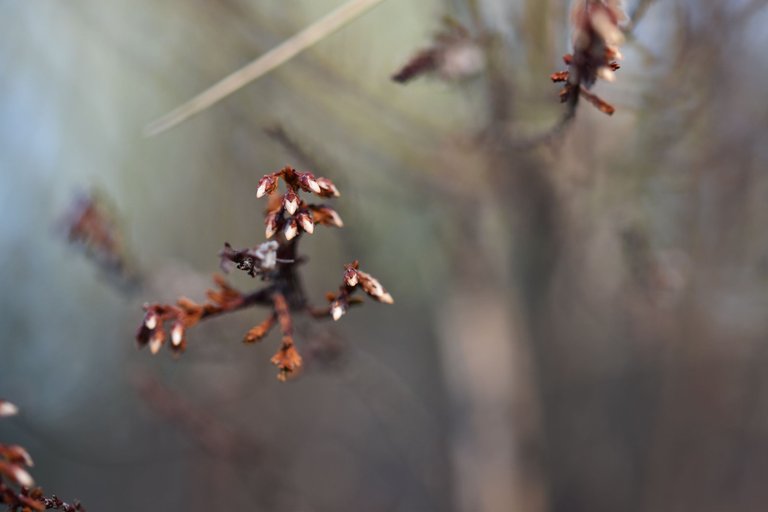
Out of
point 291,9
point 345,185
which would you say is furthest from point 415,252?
point 345,185

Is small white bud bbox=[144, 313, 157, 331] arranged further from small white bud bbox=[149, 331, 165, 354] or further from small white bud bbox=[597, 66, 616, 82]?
small white bud bbox=[597, 66, 616, 82]

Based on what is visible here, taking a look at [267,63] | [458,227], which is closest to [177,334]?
[267,63]

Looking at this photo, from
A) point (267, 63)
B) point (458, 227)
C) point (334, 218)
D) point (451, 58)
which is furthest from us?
point (458, 227)

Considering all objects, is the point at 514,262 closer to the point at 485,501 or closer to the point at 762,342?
the point at 485,501

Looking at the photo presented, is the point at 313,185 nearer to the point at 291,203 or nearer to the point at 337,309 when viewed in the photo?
the point at 291,203

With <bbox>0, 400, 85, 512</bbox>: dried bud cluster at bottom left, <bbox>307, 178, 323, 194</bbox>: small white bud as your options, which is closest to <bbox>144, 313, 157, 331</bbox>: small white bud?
<bbox>0, 400, 85, 512</bbox>: dried bud cluster at bottom left

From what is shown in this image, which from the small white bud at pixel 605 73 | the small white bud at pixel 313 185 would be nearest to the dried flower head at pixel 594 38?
the small white bud at pixel 605 73
